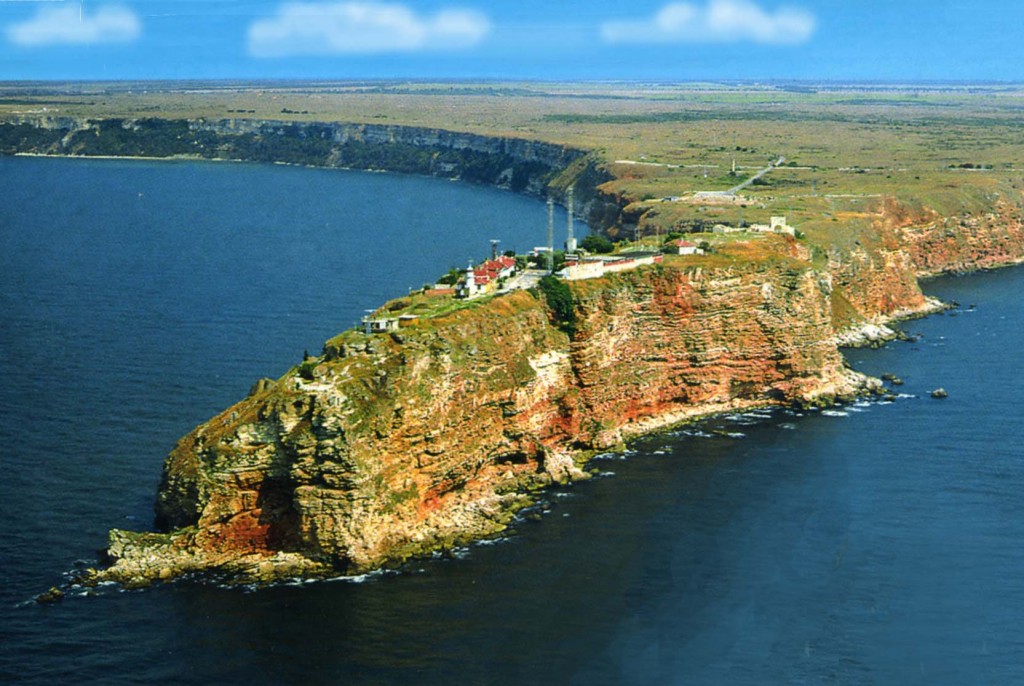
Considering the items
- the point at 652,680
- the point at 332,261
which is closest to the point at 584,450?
the point at 652,680

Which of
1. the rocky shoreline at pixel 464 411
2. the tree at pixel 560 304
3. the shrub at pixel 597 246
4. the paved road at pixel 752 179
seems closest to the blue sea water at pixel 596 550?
the rocky shoreline at pixel 464 411

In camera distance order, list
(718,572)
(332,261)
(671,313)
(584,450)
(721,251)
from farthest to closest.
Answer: (332,261) → (721,251) → (671,313) → (584,450) → (718,572)

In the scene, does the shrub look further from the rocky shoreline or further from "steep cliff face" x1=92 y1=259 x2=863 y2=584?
"steep cliff face" x1=92 y1=259 x2=863 y2=584

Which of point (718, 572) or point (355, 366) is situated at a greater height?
point (355, 366)

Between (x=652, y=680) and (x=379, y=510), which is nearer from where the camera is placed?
(x=652, y=680)

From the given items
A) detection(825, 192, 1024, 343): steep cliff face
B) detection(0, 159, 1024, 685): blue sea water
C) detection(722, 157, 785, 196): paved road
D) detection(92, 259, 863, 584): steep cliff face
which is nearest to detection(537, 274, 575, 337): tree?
detection(92, 259, 863, 584): steep cliff face

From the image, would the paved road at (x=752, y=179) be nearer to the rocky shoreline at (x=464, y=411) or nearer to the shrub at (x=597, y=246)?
the rocky shoreline at (x=464, y=411)

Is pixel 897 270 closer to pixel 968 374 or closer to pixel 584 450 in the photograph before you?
pixel 968 374
